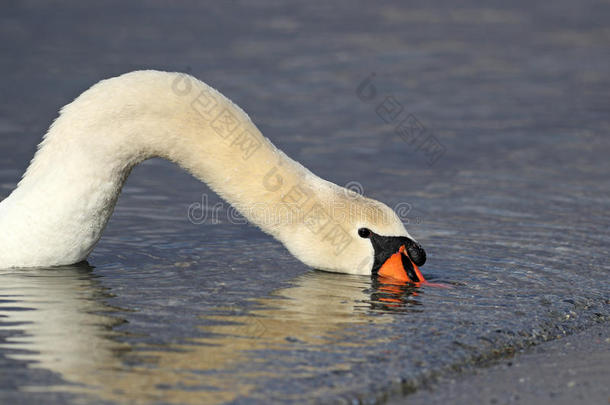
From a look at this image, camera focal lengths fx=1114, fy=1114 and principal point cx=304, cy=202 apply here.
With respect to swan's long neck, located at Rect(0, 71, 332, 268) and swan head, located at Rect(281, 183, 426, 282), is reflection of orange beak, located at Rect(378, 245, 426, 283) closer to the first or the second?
swan head, located at Rect(281, 183, 426, 282)

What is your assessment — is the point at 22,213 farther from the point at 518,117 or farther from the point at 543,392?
the point at 518,117

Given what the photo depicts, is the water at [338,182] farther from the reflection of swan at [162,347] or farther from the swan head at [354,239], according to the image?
the swan head at [354,239]

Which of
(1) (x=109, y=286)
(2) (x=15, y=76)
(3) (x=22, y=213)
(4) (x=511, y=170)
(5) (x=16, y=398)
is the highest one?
(2) (x=15, y=76)

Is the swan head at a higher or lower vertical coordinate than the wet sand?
higher

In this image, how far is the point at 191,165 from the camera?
8.54 meters

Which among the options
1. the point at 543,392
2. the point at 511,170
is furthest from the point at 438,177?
the point at 543,392

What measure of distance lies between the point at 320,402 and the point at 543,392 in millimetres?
1308

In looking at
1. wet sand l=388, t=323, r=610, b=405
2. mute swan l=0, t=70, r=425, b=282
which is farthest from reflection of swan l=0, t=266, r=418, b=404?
wet sand l=388, t=323, r=610, b=405

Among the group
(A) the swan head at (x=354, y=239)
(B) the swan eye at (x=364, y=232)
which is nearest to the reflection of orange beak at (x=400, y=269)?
(A) the swan head at (x=354, y=239)

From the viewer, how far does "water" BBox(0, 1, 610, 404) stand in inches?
257

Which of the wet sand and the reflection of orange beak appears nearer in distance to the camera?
the wet sand

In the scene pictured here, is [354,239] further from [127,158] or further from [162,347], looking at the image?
[162,347]

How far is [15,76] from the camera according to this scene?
598 inches

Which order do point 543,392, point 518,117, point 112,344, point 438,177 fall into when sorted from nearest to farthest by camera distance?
point 543,392 → point 112,344 → point 438,177 → point 518,117
